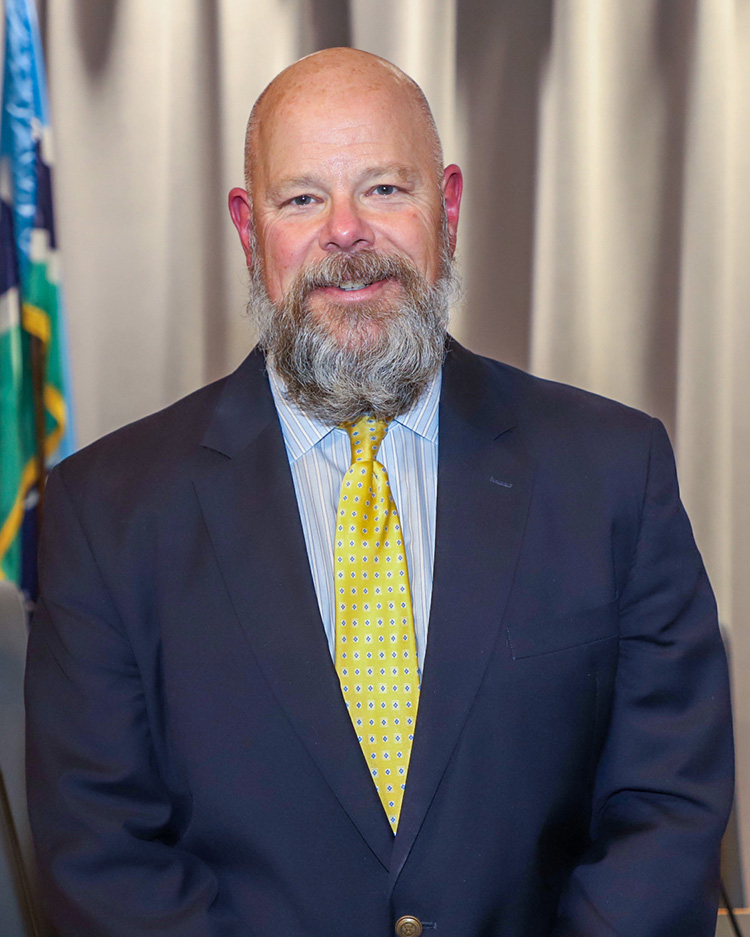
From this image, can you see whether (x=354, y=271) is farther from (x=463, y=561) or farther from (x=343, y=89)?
(x=463, y=561)

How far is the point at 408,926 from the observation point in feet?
4.37

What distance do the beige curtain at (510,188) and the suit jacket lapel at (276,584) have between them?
51.2 inches

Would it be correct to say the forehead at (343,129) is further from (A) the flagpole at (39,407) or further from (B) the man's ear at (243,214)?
(A) the flagpole at (39,407)

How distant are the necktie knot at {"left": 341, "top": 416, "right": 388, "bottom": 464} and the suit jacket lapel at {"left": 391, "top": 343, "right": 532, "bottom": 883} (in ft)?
0.28

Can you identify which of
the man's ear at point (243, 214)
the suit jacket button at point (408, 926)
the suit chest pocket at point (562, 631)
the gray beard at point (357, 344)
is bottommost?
the suit jacket button at point (408, 926)

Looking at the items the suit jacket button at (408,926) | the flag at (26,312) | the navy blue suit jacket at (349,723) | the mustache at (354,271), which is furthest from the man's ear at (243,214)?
the flag at (26,312)

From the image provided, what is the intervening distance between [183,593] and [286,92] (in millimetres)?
698

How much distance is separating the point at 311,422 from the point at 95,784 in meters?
0.55

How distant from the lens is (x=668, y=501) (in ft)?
4.93

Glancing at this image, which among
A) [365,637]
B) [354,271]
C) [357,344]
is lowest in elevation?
[365,637]

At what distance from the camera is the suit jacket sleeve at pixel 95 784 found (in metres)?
1.33

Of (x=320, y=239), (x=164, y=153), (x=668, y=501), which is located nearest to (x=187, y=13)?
(x=164, y=153)

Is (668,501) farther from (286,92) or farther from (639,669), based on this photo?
(286,92)

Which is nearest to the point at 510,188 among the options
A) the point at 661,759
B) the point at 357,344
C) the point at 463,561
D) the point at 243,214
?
the point at 243,214
